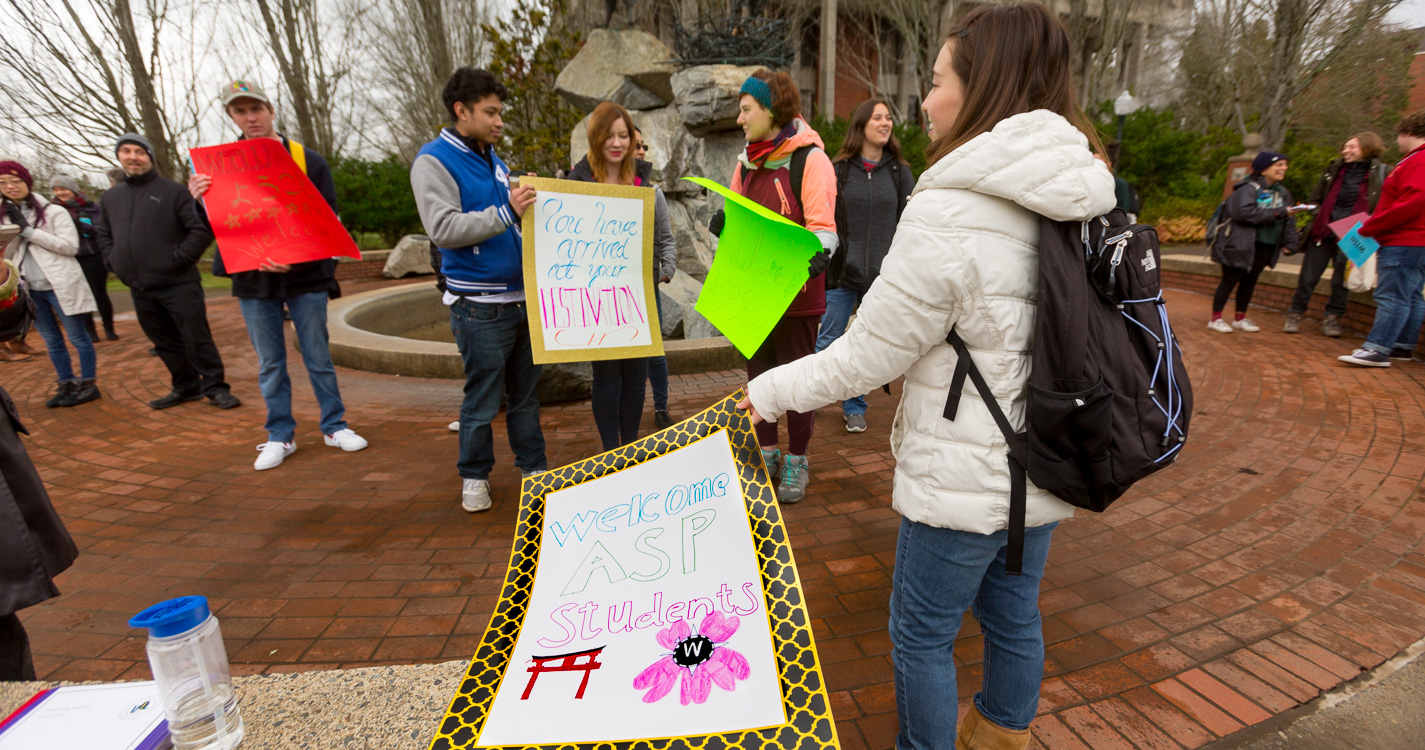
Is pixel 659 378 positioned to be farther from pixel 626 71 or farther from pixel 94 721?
pixel 626 71

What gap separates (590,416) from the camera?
5.25 m

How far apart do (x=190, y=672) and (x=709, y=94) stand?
7138 mm

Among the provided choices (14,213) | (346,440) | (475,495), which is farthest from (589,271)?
(14,213)

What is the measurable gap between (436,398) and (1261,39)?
2115 cm

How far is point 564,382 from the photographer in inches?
216

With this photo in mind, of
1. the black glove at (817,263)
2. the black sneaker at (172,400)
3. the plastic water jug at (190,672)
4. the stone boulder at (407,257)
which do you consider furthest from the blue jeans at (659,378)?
the stone boulder at (407,257)

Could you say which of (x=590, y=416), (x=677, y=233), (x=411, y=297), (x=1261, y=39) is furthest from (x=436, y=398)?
(x=1261, y=39)

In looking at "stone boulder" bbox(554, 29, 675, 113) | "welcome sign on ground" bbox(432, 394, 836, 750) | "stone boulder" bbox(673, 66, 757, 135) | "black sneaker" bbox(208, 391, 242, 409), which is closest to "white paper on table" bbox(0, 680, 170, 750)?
"welcome sign on ground" bbox(432, 394, 836, 750)

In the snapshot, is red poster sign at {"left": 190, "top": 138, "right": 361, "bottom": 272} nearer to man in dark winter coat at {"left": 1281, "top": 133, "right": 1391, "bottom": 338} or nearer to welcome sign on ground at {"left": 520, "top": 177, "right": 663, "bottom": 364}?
welcome sign on ground at {"left": 520, "top": 177, "right": 663, "bottom": 364}

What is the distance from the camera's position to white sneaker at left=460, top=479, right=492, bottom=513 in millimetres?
3666

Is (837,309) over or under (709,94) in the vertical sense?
under

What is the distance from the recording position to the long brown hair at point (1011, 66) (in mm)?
1454

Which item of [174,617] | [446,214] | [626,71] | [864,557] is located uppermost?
[626,71]

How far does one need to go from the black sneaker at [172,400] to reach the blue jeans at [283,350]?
1.97 m
